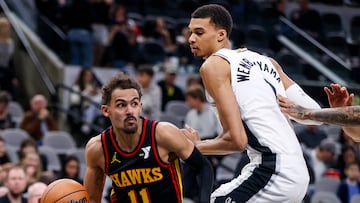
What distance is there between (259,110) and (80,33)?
37.3ft

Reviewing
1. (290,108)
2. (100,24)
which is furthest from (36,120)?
(290,108)

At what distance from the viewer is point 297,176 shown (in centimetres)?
642

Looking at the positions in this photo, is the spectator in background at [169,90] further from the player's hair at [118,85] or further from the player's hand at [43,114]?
the player's hair at [118,85]

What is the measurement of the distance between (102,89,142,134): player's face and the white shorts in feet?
2.70

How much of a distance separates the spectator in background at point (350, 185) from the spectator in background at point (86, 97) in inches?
168

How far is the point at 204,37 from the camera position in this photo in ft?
22.0

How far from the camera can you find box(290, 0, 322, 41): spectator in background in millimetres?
18717

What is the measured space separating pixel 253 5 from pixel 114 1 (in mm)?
2897

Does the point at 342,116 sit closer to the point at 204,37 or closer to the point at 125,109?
the point at 204,37

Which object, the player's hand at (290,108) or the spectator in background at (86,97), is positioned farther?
the spectator in background at (86,97)

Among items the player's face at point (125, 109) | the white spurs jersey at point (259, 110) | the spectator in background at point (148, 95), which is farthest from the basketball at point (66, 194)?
the spectator in background at point (148, 95)

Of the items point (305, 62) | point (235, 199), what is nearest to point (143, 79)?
point (305, 62)

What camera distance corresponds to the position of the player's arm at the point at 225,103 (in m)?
6.32

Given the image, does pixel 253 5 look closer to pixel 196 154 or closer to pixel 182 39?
pixel 182 39
